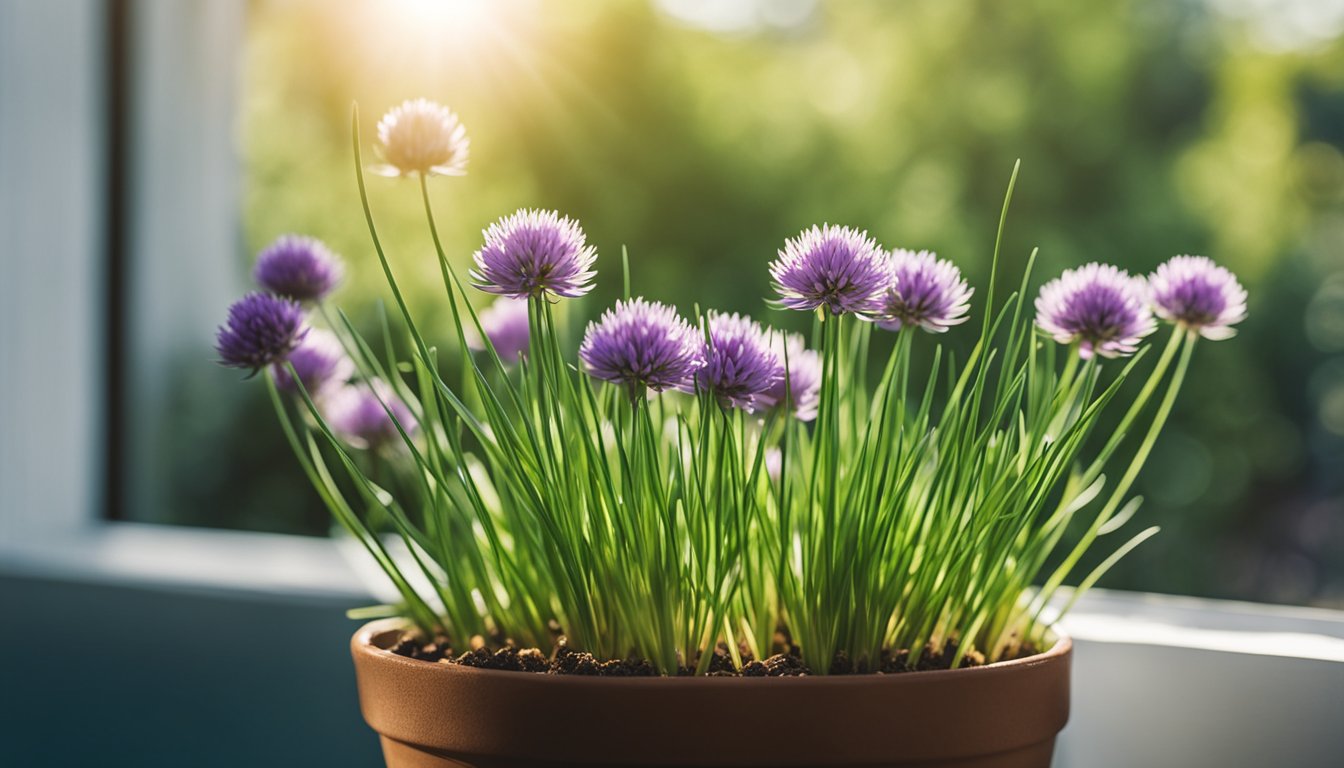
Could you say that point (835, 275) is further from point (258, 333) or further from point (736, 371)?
point (258, 333)

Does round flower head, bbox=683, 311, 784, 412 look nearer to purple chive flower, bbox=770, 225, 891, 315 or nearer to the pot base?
purple chive flower, bbox=770, 225, 891, 315

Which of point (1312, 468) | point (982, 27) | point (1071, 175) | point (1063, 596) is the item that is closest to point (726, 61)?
point (982, 27)

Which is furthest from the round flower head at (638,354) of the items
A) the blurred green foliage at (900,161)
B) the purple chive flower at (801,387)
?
the blurred green foliage at (900,161)

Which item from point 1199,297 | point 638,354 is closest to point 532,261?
point 638,354

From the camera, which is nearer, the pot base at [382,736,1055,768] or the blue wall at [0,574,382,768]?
the pot base at [382,736,1055,768]

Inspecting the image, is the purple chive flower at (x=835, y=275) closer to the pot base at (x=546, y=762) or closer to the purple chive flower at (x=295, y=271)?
the pot base at (x=546, y=762)

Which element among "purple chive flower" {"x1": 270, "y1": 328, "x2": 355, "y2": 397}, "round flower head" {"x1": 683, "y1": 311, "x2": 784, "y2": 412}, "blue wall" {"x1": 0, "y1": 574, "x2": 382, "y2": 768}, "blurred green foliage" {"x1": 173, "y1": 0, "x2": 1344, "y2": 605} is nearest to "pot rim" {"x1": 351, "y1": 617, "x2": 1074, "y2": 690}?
"round flower head" {"x1": 683, "y1": 311, "x2": 784, "y2": 412}
